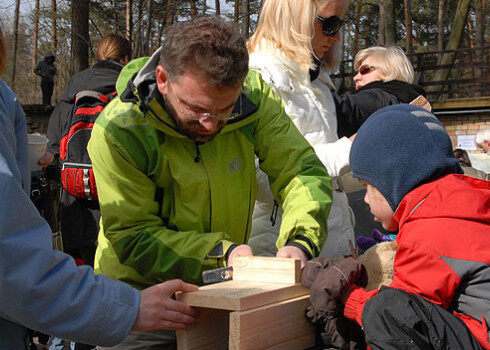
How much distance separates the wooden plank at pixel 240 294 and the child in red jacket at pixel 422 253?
0.09 meters

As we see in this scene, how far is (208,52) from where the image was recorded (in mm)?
1890

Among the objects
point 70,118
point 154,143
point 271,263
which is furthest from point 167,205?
point 70,118

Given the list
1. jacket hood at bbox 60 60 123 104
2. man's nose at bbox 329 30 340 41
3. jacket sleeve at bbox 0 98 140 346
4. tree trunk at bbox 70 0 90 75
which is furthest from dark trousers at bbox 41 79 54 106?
jacket sleeve at bbox 0 98 140 346

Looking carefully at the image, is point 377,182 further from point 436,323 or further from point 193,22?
point 193,22

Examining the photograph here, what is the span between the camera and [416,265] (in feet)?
5.23

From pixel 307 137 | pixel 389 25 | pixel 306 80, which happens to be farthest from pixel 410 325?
pixel 389 25

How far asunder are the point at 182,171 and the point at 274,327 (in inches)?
24.4

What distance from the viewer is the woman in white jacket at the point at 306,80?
8.48 feet

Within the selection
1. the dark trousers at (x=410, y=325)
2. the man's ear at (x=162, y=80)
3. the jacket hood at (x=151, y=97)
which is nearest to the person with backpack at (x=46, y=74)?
the jacket hood at (x=151, y=97)

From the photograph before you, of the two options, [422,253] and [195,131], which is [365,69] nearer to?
[195,131]

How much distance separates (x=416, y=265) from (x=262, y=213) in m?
1.06

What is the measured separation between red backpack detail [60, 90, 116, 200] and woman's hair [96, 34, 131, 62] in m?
0.51

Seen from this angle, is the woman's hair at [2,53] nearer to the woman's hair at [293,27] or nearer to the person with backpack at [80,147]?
the woman's hair at [293,27]

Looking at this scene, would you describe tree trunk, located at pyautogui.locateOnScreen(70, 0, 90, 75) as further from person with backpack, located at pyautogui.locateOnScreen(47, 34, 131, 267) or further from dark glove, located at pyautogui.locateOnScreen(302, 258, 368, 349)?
dark glove, located at pyautogui.locateOnScreen(302, 258, 368, 349)
